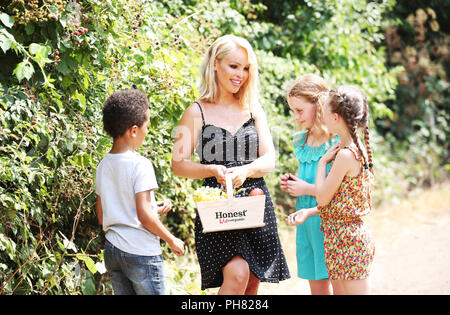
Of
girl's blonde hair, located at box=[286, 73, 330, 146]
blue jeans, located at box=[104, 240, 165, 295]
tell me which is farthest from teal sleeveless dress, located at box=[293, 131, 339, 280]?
Answer: blue jeans, located at box=[104, 240, 165, 295]

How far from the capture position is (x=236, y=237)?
3076 millimetres

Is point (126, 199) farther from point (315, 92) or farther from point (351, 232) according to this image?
point (315, 92)

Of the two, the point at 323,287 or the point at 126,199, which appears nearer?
the point at 126,199

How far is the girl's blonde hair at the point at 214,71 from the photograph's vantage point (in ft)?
10.5

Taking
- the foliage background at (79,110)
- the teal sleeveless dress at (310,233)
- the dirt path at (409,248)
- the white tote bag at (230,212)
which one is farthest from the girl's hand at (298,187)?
the dirt path at (409,248)

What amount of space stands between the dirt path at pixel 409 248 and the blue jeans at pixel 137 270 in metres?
2.43

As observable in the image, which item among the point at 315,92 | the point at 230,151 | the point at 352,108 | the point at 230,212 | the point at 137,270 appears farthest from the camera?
the point at 315,92

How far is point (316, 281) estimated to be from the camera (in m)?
3.48

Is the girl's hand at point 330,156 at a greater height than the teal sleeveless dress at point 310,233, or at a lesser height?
greater

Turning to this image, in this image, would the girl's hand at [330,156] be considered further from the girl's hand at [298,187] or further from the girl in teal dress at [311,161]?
the girl in teal dress at [311,161]

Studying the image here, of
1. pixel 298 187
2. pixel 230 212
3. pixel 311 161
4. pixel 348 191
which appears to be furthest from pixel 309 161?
pixel 230 212

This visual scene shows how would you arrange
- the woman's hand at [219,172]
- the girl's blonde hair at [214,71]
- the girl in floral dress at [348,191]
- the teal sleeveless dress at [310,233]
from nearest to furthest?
the woman's hand at [219,172] < the girl in floral dress at [348,191] < the girl's blonde hair at [214,71] < the teal sleeveless dress at [310,233]

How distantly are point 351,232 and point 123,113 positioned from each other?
4.35ft
